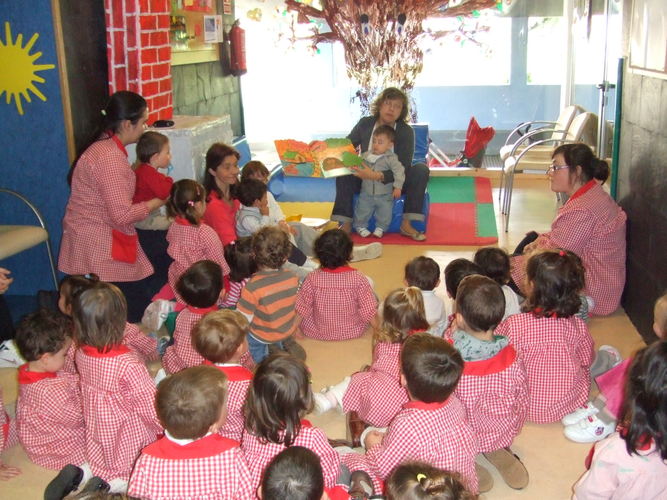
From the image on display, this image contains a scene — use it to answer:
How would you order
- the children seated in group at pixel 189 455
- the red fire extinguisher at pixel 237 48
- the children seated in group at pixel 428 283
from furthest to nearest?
the red fire extinguisher at pixel 237 48 → the children seated in group at pixel 428 283 → the children seated in group at pixel 189 455

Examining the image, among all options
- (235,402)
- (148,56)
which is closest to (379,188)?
(148,56)

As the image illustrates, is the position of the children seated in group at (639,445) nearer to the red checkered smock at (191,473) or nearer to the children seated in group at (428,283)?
the red checkered smock at (191,473)

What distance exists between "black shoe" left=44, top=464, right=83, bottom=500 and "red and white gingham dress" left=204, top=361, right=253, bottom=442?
0.51 m

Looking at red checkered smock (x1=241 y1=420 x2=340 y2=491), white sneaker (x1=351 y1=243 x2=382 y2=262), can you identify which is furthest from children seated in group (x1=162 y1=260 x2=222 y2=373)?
white sneaker (x1=351 y1=243 x2=382 y2=262)

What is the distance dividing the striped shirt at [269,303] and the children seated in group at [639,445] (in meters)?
1.58

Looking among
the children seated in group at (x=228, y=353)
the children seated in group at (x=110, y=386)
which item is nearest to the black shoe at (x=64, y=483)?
the children seated in group at (x=110, y=386)

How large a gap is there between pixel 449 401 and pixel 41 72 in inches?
119

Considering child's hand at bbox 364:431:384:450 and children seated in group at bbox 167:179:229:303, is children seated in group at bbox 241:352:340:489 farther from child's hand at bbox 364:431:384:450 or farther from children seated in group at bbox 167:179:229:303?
children seated in group at bbox 167:179:229:303

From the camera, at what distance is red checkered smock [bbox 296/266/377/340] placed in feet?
11.4

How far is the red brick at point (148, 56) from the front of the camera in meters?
4.57

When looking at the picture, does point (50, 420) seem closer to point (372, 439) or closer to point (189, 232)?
point (372, 439)

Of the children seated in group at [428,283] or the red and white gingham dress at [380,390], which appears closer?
the red and white gingham dress at [380,390]

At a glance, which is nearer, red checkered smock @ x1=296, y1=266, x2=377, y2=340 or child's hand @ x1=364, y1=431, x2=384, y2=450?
child's hand @ x1=364, y1=431, x2=384, y2=450

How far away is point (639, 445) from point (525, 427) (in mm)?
956
